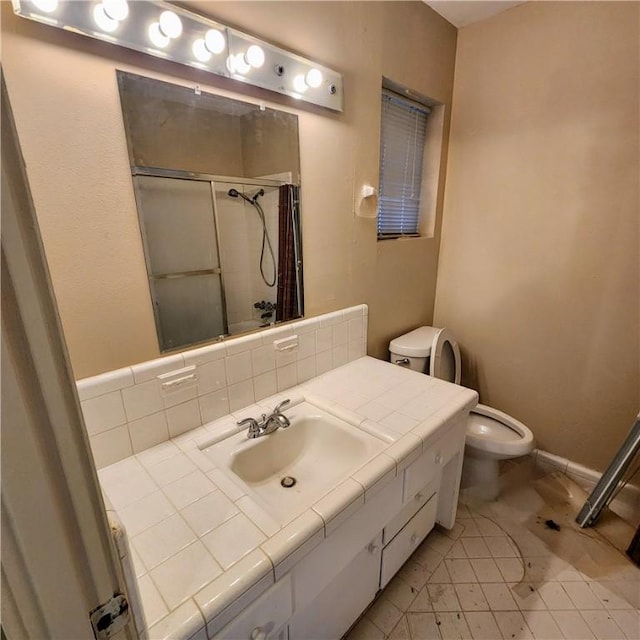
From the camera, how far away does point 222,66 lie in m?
0.97

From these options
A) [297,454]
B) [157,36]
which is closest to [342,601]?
[297,454]

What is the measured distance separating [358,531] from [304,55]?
4.97ft

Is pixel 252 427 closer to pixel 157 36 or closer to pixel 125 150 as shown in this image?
pixel 125 150

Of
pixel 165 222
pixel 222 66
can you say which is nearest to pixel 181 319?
pixel 165 222

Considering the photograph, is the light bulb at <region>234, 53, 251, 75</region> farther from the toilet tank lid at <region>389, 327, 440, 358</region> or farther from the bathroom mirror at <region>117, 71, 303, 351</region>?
the toilet tank lid at <region>389, 327, 440, 358</region>

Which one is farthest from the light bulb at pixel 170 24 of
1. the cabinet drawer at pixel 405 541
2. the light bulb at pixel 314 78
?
the cabinet drawer at pixel 405 541

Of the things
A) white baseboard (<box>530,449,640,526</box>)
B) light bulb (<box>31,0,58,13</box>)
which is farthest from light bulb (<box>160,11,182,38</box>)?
white baseboard (<box>530,449,640,526</box>)

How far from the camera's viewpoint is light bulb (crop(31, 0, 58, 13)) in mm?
682

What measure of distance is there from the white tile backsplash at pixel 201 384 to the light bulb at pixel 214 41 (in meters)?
0.85

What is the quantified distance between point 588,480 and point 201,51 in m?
2.53

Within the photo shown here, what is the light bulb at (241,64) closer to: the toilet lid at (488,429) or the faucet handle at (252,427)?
the faucet handle at (252,427)

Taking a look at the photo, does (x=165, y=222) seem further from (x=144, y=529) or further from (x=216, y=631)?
(x=216, y=631)

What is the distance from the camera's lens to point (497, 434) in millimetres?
1750

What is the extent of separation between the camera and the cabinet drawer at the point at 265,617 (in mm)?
639
